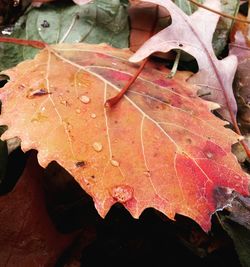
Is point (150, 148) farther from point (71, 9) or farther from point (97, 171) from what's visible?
point (71, 9)

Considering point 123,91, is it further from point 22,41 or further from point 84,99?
point 22,41

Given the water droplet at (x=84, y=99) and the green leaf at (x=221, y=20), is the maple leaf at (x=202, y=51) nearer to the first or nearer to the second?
the green leaf at (x=221, y=20)

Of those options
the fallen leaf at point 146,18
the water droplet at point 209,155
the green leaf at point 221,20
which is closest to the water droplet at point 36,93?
the water droplet at point 209,155

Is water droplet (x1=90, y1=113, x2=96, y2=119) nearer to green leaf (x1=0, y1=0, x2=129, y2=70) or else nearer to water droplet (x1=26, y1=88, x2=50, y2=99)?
water droplet (x1=26, y1=88, x2=50, y2=99)

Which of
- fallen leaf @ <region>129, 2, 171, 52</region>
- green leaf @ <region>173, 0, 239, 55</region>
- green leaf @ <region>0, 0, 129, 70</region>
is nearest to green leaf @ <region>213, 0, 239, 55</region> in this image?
green leaf @ <region>173, 0, 239, 55</region>

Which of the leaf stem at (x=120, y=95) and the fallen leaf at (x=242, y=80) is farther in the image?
the fallen leaf at (x=242, y=80)

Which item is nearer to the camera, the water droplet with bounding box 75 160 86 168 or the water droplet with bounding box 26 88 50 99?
the water droplet with bounding box 75 160 86 168
